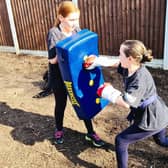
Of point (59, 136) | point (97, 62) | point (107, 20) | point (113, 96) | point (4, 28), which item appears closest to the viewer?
point (113, 96)

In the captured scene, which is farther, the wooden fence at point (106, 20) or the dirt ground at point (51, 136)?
the wooden fence at point (106, 20)

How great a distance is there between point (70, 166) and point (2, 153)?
3.02 ft

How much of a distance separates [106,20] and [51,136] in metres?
2.80

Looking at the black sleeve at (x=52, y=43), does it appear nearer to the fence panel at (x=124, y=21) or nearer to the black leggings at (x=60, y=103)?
the black leggings at (x=60, y=103)

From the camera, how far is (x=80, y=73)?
119 inches

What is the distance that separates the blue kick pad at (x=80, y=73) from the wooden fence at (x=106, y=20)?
8.64ft

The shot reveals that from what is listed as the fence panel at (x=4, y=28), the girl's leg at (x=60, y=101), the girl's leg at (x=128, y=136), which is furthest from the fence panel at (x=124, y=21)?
the girl's leg at (x=128, y=136)

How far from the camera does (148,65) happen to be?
583cm

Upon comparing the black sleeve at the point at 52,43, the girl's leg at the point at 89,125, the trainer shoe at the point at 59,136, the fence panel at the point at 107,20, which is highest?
the black sleeve at the point at 52,43

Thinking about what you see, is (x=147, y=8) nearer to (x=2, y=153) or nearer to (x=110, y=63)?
(x=110, y=63)

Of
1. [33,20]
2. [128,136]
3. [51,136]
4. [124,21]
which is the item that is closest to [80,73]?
[128,136]

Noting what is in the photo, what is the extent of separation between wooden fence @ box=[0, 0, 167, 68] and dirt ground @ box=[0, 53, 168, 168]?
69 cm

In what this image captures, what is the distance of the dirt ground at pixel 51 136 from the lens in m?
3.50

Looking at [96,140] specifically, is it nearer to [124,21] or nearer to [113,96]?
[113,96]
